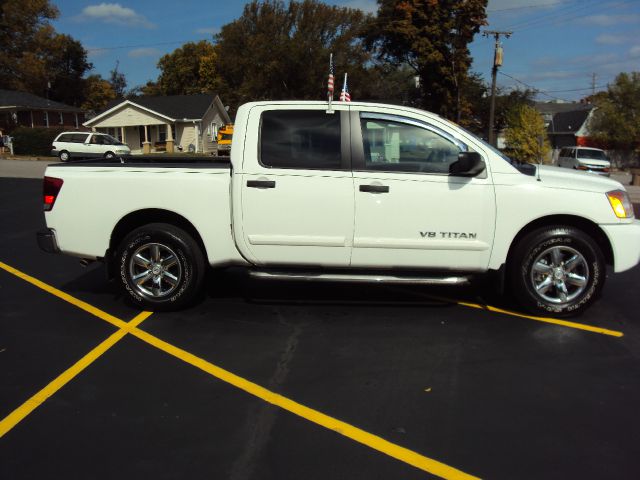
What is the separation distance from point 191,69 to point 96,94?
531 inches

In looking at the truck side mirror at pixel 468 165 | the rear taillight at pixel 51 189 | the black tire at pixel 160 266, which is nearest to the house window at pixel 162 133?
the rear taillight at pixel 51 189

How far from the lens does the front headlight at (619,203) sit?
16.4ft

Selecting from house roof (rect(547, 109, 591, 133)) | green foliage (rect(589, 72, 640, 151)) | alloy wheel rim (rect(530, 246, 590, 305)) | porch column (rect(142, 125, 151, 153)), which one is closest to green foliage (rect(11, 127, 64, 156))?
porch column (rect(142, 125, 151, 153))

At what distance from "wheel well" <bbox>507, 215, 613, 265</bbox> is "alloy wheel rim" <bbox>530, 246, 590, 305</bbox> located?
225mm

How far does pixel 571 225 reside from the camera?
5.09m

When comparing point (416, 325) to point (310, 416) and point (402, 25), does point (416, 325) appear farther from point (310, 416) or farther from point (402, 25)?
point (402, 25)

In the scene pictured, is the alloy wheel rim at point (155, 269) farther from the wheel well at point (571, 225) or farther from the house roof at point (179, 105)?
the house roof at point (179, 105)

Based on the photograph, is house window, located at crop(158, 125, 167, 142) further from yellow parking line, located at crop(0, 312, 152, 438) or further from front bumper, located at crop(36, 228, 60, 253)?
yellow parking line, located at crop(0, 312, 152, 438)

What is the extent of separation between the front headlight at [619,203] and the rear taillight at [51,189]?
16.1ft

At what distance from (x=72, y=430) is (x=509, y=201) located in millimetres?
3734

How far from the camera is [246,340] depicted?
4691 mm

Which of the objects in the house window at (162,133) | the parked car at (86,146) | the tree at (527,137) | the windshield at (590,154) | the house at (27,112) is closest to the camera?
the tree at (527,137)

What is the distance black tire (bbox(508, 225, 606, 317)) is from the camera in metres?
4.99

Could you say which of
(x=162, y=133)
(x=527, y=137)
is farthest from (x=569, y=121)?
(x=162, y=133)
